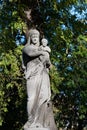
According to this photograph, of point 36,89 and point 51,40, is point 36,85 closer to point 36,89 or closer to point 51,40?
point 36,89

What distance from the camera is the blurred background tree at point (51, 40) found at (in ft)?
64.7

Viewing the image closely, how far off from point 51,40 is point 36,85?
10.8 m

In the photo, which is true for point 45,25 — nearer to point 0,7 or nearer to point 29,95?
point 0,7

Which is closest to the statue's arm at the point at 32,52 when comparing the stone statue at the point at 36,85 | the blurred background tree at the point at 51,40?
the stone statue at the point at 36,85

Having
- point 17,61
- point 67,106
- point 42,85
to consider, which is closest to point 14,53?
point 17,61

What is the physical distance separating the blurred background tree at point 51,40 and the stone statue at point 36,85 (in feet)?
30.4

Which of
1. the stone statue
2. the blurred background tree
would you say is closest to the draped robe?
the stone statue

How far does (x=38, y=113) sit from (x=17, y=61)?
1023cm

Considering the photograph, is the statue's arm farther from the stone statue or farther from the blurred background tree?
the blurred background tree

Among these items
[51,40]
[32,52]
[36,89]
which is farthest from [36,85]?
[51,40]

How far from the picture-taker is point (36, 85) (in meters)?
9.70

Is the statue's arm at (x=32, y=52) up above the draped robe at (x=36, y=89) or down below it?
above

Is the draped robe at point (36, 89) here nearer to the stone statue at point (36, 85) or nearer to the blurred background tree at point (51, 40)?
the stone statue at point (36, 85)

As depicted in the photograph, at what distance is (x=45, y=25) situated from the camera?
20.7 meters
